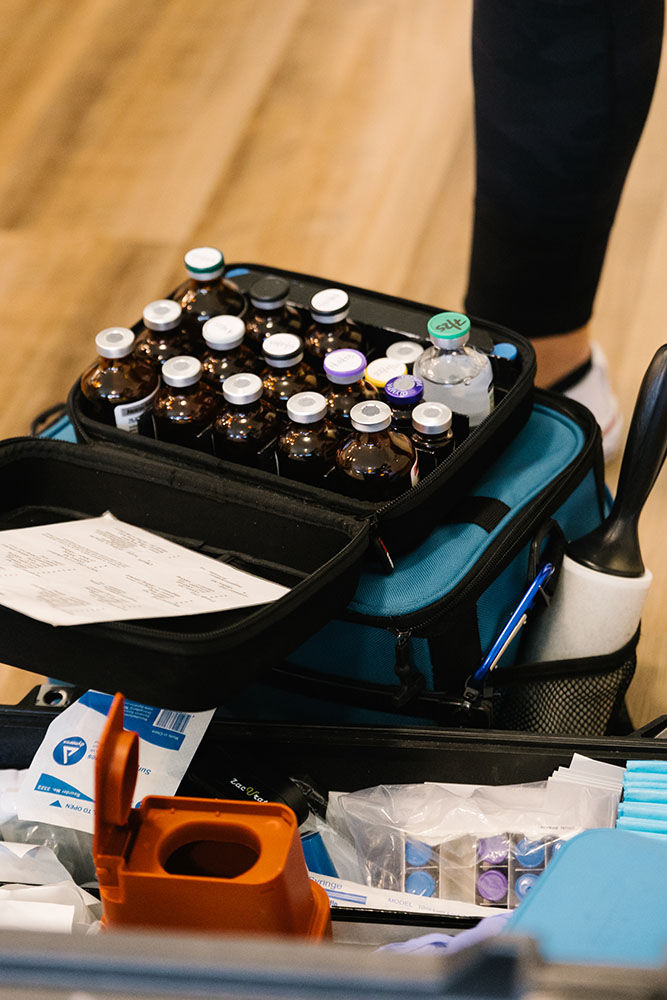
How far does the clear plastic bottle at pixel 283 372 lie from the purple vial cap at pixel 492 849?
43 cm

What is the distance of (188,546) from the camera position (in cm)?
102

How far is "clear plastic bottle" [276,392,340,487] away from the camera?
1.02 m

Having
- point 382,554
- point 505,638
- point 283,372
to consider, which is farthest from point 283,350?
point 505,638

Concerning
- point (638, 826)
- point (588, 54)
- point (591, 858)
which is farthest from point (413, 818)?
point (588, 54)

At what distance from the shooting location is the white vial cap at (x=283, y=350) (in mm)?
1101

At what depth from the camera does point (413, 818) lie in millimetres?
995

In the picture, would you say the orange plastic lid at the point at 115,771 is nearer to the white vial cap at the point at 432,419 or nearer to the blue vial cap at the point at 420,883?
the blue vial cap at the point at 420,883

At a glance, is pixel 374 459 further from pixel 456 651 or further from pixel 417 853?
pixel 417 853

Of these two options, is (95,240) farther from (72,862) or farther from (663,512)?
(72,862)

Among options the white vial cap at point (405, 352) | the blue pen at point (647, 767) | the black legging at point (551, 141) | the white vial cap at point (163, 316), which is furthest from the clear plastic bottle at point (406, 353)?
the blue pen at point (647, 767)

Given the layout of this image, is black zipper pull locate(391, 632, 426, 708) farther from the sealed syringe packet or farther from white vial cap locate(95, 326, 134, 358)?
white vial cap locate(95, 326, 134, 358)

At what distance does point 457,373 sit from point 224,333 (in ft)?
0.74

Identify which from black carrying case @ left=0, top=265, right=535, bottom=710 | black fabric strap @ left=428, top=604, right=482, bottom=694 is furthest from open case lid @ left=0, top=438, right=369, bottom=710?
black fabric strap @ left=428, top=604, right=482, bottom=694

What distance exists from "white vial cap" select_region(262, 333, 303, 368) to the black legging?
418 millimetres
